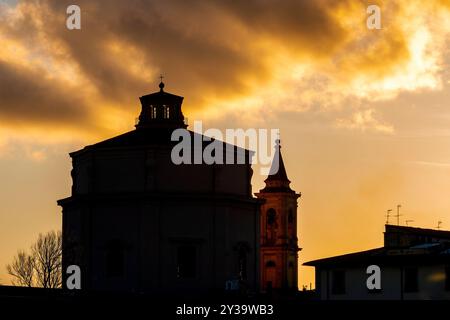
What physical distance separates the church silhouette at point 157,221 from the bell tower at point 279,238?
95.6 feet

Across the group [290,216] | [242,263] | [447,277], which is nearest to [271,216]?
[290,216]

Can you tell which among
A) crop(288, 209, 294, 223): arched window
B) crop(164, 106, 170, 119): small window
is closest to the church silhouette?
crop(164, 106, 170, 119): small window

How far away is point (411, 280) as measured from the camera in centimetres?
5647

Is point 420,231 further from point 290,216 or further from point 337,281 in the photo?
point 290,216

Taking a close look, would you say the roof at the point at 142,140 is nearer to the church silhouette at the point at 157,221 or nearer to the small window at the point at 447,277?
the church silhouette at the point at 157,221

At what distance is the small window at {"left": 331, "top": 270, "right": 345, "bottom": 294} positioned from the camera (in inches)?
2354

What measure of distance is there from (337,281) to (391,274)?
3.60 m

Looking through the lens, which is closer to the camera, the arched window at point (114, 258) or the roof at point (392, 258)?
the roof at point (392, 258)

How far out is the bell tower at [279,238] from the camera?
10144 centimetres

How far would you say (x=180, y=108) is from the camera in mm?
76938

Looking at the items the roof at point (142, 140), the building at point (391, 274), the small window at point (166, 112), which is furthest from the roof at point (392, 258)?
the small window at point (166, 112)
